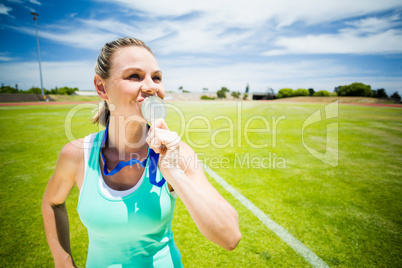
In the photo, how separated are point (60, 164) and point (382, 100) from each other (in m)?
79.6

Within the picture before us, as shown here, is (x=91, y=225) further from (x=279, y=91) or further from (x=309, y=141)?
(x=279, y=91)

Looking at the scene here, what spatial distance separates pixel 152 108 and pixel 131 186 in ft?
2.20

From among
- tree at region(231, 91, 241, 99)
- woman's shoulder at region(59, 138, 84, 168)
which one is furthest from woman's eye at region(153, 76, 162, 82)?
tree at region(231, 91, 241, 99)

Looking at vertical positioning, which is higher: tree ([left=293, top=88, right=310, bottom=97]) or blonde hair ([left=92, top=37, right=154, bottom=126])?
tree ([left=293, top=88, right=310, bottom=97])

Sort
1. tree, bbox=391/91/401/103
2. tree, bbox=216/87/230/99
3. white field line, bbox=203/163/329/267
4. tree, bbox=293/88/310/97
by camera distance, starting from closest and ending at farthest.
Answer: white field line, bbox=203/163/329/267 → tree, bbox=391/91/401/103 → tree, bbox=293/88/310/97 → tree, bbox=216/87/230/99

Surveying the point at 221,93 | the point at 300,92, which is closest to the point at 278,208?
the point at 221,93

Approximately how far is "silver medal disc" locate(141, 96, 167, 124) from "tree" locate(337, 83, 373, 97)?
99332 mm

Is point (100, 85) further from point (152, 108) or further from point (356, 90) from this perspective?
point (356, 90)

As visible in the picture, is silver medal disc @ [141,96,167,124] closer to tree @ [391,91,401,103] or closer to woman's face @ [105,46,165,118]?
woman's face @ [105,46,165,118]

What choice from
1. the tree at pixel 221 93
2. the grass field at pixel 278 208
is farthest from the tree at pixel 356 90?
the grass field at pixel 278 208

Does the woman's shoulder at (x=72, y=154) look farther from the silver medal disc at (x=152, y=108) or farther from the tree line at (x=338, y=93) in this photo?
the tree line at (x=338, y=93)

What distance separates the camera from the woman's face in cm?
130

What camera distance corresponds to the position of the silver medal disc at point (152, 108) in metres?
1.26

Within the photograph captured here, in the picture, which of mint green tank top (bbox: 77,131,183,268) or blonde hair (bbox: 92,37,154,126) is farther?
blonde hair (bbox: 92,37,154,126)
